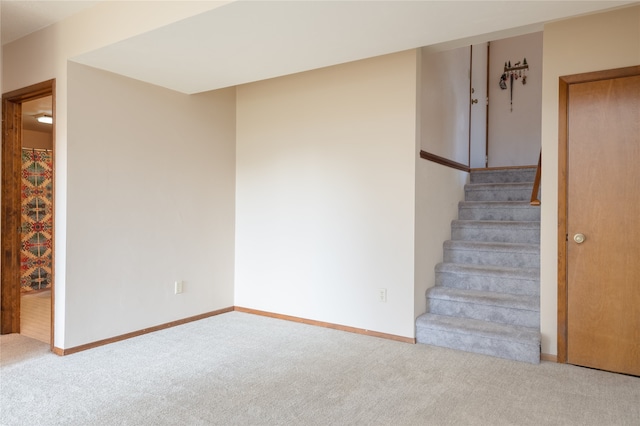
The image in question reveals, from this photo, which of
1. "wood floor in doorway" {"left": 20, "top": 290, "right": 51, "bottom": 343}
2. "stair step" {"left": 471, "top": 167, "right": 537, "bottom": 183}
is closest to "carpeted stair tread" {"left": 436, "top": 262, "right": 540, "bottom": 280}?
"stair step" {"left": 471, "top": 167, "right": 537, "bottom": 183}

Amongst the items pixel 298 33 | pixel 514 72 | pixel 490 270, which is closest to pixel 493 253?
pixel 490 270

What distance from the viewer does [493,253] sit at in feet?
12.2

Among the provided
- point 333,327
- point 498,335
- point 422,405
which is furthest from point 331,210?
point 422,405

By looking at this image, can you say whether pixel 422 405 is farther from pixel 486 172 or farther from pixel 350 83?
pixel 486 172

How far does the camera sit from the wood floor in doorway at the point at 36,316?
3555 mm

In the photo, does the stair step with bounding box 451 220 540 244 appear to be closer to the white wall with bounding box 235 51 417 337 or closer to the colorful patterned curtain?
the white wall with bounding box 235 51 417 337

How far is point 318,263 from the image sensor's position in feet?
12.6

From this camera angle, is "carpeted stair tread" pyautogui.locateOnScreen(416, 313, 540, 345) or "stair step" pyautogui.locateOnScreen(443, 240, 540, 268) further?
"stair step" pyautogui.locateOnScreen(443, 240, 540, 268)

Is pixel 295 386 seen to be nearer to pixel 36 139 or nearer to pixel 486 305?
pixel 486 305

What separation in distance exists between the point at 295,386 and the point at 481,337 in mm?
1431

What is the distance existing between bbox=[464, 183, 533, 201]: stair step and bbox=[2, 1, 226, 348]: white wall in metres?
3.38

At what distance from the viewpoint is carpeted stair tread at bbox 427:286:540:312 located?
10.4ft

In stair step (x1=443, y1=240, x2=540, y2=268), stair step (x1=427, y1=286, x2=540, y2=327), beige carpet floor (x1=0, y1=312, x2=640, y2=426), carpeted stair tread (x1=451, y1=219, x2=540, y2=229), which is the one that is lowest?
beige carpet floor (x1=0, y1=312, x2=640, y2=426)

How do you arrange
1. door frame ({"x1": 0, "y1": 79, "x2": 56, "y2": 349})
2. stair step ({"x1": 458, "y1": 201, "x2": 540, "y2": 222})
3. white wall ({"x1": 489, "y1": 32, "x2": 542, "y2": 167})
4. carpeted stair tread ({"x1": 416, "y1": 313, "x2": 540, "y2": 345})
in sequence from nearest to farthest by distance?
carpeted stair tread ({"x1": 416, "y1": 313, "x2": 540, "y2": 345}) → door frame ({"x1": 0, "y1": 79, "x2": 56, "y2": 349}) → stair step ({"x1": 458, "y1": 201, "x2": 540, "y2": 222}) → white wall ({"x1": 489, "y1": 32, "x2": 542, "y2": 167})
